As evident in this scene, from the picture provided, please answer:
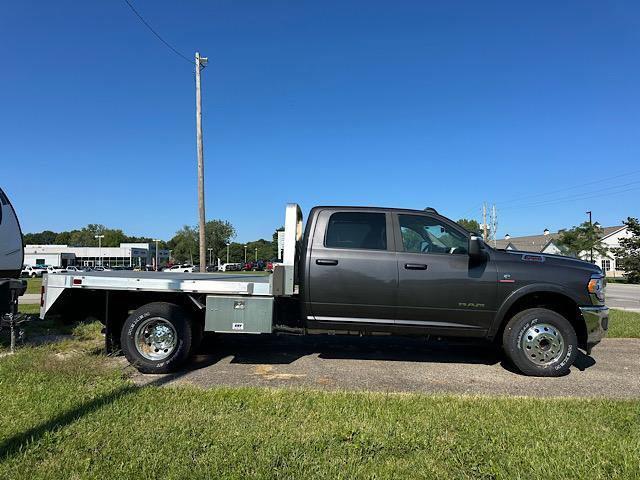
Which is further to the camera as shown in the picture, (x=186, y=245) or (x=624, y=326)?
(x=186, y=245)

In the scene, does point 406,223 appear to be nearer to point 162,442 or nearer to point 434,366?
point 434,366

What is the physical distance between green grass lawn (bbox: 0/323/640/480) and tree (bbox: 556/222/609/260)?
51.3m

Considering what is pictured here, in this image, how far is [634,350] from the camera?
7949 millimetres

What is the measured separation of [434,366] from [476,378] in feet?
2.33

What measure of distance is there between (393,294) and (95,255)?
112094mm

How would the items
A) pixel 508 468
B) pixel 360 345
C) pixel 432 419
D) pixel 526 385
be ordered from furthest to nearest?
1. pixel 360 345
2. pixel 526 385
3. pixel 432 419
4. pixel 508 468

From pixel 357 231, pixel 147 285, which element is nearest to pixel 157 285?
pixel 147 285

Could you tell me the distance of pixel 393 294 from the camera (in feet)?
19.6

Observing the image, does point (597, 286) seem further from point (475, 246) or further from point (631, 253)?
point (631, 253)

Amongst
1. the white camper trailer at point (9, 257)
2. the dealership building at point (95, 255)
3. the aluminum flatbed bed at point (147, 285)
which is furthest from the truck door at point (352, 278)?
the dealership building at point (95, 255)

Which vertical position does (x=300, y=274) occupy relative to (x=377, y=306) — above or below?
above

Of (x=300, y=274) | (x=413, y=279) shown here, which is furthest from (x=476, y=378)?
(x=300, y=274)

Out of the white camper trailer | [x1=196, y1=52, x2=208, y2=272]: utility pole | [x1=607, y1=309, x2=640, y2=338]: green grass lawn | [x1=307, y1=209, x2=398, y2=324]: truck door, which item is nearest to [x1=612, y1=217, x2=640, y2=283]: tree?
[x1=607, y1=309, x2=640, y2=338]: green grass lawn

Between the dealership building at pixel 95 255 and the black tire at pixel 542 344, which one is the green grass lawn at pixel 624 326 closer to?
the black tire at pixel 542 344
